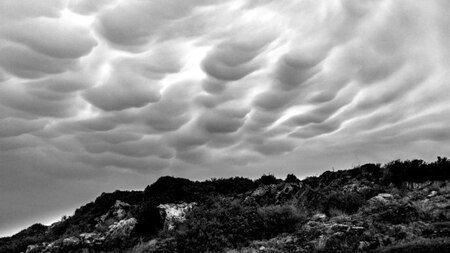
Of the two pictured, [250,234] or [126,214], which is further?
[126,214]

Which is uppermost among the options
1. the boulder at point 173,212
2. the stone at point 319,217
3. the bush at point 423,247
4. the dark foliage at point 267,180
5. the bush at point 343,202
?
the dark foliage at point 267,180

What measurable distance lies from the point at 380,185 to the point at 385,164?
3.90 m

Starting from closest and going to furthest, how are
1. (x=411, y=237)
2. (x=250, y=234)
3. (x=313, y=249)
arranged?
(x=411, y=237), (x=313, y=249), (x=250, y=234)

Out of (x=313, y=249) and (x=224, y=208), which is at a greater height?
(x=224, y=208)

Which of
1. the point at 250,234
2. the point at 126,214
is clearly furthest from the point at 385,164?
the point at 126,214

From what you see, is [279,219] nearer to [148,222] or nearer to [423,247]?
[148,222]

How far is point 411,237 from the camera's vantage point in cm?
1348

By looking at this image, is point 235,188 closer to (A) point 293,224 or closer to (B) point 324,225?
(A) point 293,224

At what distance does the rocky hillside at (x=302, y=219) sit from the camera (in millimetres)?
14727

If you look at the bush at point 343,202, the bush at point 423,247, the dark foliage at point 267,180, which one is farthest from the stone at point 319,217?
the dark foliage at point 267,180

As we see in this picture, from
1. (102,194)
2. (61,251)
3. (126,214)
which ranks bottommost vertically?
(61,251)

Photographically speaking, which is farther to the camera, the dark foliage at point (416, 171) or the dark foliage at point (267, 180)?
the dark foliage at point (267, 180)

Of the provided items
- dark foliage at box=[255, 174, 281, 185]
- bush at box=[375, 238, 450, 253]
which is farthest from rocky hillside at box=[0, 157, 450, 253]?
dark foliage at box=[255, 174, 281, 185]

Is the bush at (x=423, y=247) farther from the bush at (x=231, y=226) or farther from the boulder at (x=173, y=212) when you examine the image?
the boulder at (x=173, y=212)
